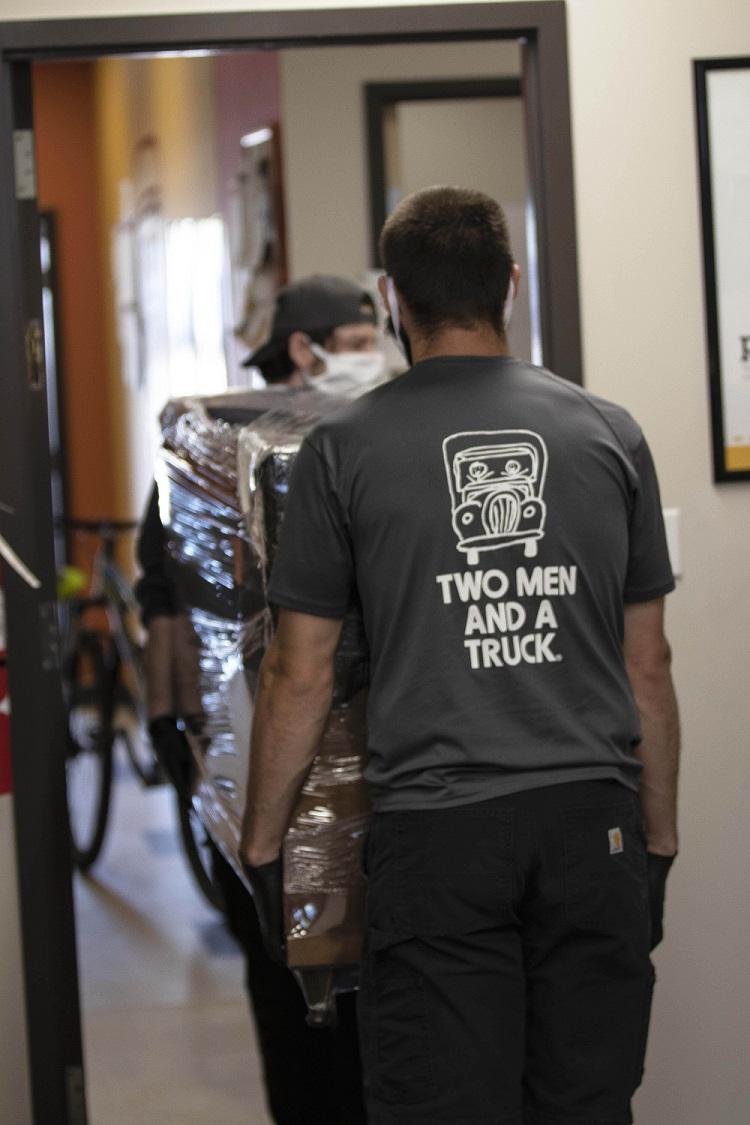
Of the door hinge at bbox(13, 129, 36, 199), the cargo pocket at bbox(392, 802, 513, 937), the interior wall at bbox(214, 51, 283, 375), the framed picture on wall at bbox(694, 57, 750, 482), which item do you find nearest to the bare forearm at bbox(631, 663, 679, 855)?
the cargo pocket at bbox(392, 802, 513, 937)

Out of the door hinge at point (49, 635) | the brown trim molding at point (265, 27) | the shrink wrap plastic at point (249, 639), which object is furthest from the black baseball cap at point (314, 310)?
the door hinge at point (49, 635)

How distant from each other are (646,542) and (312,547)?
40cm

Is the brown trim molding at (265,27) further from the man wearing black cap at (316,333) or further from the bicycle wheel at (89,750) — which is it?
the bicycle wheel at (89,750)

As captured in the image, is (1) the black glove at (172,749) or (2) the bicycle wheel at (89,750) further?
(2) the bicycle wheel at (89,750)

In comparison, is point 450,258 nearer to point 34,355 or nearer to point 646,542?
point 646,542

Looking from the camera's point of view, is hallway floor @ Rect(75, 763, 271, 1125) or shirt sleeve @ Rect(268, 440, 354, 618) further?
hallway floor @ Rect(75, 763, 271, 1125)

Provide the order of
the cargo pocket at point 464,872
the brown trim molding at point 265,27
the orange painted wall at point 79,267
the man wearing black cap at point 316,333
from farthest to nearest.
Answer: the orange painted wall at point 79,267 < the man wearing black cap at point 316,333 < the brown trim molding at point 265,27 < the cargo pocket at point 464,872

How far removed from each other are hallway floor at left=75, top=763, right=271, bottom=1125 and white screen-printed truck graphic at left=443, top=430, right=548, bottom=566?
1.80 m

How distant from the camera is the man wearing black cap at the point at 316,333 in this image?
8.87 ft

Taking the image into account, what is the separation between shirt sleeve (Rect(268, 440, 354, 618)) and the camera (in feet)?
5.51

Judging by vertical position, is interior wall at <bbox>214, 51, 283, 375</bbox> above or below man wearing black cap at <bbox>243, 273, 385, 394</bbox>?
above

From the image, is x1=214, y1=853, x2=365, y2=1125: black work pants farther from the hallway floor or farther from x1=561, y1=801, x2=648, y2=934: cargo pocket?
x1=561, y1=801, x2=648, y2=934: cargo pocket

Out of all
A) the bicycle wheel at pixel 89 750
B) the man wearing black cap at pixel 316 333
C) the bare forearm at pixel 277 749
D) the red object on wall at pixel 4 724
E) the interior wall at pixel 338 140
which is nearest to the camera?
the bare forearm at pixel 277 749

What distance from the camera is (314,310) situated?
2719 mm
